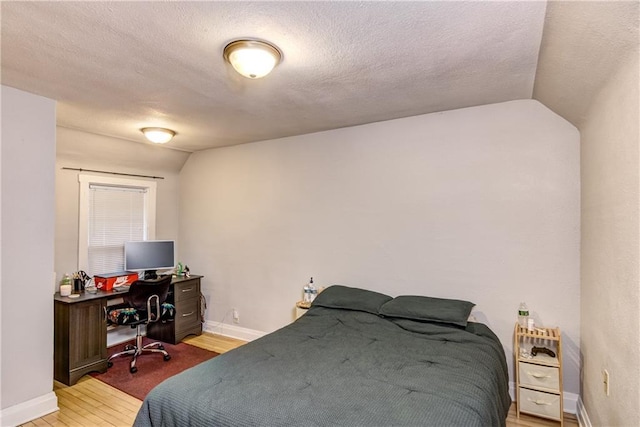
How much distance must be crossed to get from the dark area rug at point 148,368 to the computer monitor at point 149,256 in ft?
3.20

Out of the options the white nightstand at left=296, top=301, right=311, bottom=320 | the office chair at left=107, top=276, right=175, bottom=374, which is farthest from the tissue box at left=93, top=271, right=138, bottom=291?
the white nightstand at left=296, top=301, right=311, bottom=320

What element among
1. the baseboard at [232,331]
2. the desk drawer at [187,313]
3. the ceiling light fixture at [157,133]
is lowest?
the baseboard at [232,331]

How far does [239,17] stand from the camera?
5.46ft

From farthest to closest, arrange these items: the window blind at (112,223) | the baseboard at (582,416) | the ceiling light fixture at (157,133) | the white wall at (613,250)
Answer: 1. the window blind at (112,223)
2. the ceiling light fixture at (157,133)
3. the baseboard at (582,416)
4. the white wall at (613,250)

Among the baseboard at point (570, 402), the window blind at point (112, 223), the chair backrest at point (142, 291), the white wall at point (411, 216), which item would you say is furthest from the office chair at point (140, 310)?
the baseboard at point (570, 402)

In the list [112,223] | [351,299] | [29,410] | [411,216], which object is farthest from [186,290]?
[411,216]

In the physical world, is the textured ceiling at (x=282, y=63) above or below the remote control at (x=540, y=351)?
above

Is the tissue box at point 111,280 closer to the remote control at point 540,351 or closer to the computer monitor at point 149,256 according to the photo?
the computer monitor at point 149,256

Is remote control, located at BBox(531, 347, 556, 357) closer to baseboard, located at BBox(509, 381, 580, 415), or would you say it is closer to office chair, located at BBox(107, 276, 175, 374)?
baseboard, located at BBox(509, 381, 580, 415)

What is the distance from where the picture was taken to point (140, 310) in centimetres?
377

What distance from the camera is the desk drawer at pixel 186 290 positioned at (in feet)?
14.2

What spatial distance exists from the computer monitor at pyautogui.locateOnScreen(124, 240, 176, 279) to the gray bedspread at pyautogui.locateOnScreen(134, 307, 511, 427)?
2557 millimetres

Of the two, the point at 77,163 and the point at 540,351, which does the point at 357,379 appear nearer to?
the point at 540,351

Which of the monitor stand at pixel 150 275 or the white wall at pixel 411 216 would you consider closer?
the white wall at pixel 411 216
